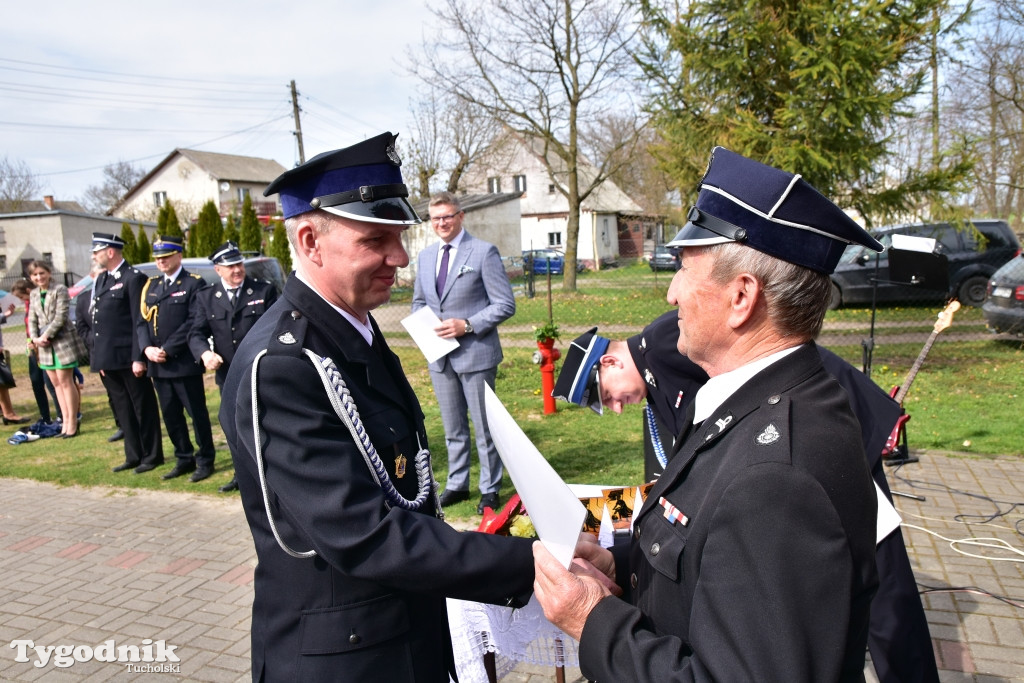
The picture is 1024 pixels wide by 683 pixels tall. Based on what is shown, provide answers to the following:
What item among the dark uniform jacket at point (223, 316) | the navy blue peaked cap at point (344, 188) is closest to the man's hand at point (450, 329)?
the dark uniform jacket at point (223, 316)

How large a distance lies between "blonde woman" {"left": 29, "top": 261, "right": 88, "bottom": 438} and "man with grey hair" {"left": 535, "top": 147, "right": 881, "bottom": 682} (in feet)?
28.9

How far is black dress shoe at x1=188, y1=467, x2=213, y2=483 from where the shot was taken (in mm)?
7036

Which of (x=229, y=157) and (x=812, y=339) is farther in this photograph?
(x=229, y=157)

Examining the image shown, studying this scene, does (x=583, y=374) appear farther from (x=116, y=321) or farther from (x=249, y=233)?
(x=249, y=233)

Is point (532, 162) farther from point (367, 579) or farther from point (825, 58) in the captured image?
point (367, 579)

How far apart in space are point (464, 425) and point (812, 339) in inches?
172

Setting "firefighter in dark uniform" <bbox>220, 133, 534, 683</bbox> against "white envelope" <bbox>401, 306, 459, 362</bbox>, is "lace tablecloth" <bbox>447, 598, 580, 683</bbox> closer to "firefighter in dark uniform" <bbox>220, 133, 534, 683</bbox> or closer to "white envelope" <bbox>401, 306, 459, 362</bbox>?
"firefighter in dark uniform" <bbox>220, 133, 534, 683</bbox>

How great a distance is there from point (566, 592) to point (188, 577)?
423 cm

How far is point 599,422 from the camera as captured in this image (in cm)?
817

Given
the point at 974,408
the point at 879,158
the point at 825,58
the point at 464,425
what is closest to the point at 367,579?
Result: the point at 464,425

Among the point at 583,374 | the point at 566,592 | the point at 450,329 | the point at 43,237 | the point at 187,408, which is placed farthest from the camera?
the point at 43,237

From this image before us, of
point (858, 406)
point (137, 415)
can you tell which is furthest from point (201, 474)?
point (858, 406)

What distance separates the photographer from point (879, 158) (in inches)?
419

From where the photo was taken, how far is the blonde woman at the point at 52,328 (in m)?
8.52
